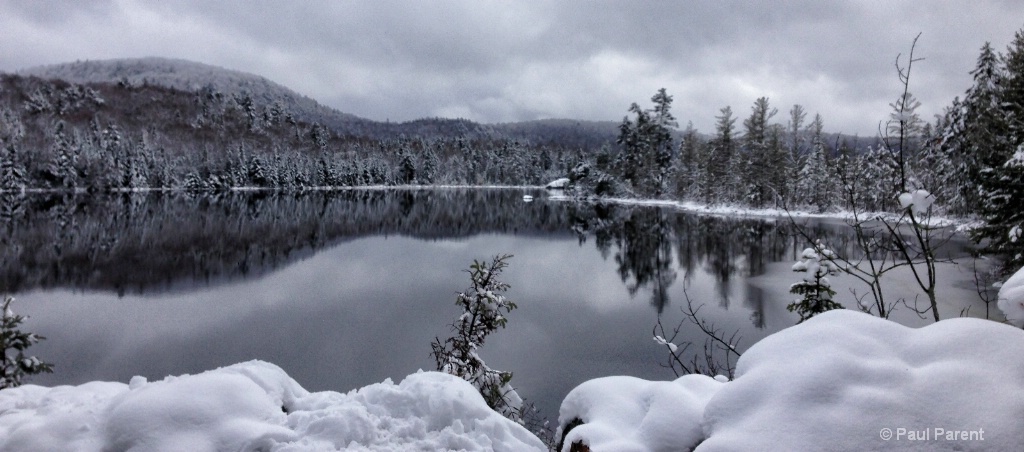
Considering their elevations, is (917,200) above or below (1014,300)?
above

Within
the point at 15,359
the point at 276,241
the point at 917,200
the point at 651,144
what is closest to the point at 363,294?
the point at 15,359

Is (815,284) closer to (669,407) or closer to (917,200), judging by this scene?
(917,200)

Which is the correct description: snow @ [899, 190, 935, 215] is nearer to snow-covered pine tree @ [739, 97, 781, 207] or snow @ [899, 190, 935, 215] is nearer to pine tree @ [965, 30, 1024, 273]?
pine tree @ [965, 30, 1024, 273]

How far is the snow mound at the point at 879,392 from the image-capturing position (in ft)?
7.06

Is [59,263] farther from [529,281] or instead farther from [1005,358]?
[1005,358]

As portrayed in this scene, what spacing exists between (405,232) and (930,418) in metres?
37.4

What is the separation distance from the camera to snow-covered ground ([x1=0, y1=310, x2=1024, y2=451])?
224 cm

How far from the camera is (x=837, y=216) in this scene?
4709 cm

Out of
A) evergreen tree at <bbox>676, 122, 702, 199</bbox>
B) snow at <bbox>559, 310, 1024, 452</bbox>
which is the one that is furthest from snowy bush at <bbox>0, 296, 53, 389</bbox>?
evergreen tree at <bbox>676, 122, 702, 199</bbox>

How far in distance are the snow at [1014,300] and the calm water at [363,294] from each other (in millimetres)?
7140

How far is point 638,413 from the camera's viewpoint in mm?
3539

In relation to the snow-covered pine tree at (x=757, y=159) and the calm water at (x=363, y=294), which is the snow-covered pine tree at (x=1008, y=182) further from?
the snow-covered pine tree at (x=757, y=159)

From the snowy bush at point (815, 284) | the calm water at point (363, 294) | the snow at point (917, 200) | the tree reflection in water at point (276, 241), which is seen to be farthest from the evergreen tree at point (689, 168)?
the snow at point (917, 200)

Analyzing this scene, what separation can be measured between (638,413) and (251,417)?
284 cm
